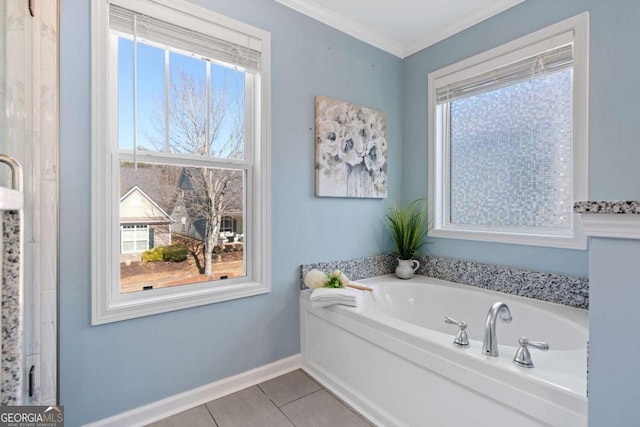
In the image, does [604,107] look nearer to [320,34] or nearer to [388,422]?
[320,34]

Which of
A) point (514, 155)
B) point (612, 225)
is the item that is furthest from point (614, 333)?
point (514, 155)

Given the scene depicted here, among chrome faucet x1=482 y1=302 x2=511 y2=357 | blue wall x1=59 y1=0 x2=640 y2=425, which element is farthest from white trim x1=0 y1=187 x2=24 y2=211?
chrome faucet x1=482 y1=302 x2=511 y2=357

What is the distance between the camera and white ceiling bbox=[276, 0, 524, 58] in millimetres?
2148

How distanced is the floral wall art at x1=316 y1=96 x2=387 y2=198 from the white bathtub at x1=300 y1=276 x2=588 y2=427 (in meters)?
0.79

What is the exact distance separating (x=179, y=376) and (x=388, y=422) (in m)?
1.16

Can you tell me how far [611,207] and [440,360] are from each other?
910 millimetres

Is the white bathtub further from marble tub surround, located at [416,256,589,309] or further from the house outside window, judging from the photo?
the house outside window

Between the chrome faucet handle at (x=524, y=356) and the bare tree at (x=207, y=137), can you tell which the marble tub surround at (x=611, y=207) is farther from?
the bare tree at (x=207, y=137)

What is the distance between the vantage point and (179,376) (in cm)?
172

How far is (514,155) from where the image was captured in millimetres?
2191

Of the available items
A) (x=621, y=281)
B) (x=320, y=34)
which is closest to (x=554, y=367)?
(x=621, y=281)

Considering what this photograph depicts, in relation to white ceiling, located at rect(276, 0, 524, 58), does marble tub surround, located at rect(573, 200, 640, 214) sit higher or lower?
lower

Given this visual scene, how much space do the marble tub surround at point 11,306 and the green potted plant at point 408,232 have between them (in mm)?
2292

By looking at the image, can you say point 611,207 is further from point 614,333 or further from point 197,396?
point 197,396
